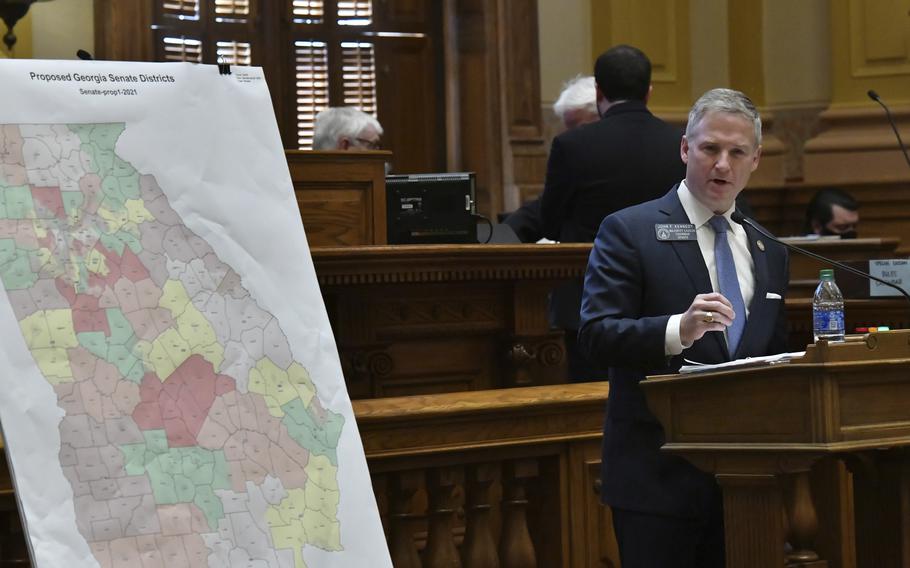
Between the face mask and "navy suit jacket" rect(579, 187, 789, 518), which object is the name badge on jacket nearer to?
"navy suit jacket" rect(579, 187, 789, 518)

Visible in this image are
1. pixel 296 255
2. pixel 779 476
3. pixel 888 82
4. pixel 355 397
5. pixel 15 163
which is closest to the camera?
pixel 15 163

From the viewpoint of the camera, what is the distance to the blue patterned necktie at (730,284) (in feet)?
9.25

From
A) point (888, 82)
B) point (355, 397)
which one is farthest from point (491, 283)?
point (888, 82)

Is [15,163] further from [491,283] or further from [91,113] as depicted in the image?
[491,283]

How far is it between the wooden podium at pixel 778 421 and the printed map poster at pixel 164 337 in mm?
700

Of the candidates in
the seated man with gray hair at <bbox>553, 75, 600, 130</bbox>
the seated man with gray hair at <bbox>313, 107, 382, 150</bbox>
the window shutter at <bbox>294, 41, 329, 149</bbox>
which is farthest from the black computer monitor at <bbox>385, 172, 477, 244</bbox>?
the window shutter at <bbox>294, 41, 329, 149</bbox>

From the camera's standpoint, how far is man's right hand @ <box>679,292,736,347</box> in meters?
2.54

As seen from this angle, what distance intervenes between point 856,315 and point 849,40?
135 inches

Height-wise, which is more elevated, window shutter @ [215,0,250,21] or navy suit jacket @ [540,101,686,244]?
window shutter @ [215,0,250,21]

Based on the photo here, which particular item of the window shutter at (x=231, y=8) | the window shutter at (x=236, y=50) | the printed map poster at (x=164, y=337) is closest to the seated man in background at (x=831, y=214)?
the window shutter at (x=236, y=50)

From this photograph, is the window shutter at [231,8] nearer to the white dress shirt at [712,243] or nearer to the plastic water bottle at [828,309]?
the white dress shirt at [712,243]

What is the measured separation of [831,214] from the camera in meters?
7.02

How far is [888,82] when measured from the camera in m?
7.70

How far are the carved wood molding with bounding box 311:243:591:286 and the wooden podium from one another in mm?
1753
